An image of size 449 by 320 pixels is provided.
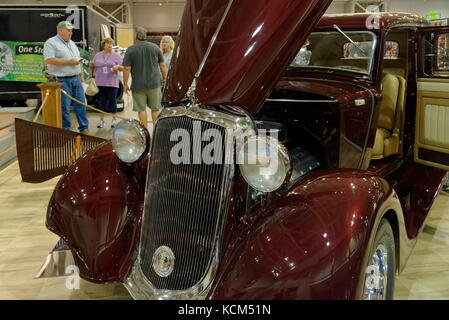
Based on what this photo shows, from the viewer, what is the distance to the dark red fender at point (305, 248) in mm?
1468

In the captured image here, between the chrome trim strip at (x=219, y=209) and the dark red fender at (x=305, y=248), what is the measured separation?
0.18 feet

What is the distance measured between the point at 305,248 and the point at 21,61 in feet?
31.3

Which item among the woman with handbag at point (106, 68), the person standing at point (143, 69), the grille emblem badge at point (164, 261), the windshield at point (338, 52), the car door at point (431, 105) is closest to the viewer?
the grille emblem badge at point (164, 261)

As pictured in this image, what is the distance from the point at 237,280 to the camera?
5.03 feet

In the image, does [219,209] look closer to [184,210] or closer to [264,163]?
[184,210]

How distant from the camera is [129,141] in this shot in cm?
218

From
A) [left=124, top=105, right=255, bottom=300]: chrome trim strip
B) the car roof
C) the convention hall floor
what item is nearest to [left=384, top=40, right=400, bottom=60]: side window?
the car roof

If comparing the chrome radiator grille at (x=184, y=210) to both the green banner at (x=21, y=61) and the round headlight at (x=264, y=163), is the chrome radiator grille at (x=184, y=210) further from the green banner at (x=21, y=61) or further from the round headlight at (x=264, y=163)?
the green banner at (x=21, y=61)

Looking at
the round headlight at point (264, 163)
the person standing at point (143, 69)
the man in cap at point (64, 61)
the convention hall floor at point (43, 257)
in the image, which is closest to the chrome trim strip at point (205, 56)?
the round headlight at point (264, 163)

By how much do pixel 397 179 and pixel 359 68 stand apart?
3.21 feet

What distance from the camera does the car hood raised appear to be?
6.10ft

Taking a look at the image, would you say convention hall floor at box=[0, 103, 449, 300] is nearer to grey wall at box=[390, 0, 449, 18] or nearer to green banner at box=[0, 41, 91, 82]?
green banner at box=[0, 41, 91, 82]

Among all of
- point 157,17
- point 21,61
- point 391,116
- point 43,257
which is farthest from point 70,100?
point 157,17

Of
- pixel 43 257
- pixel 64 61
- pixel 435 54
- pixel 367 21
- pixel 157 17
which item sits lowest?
pixel 43 257
